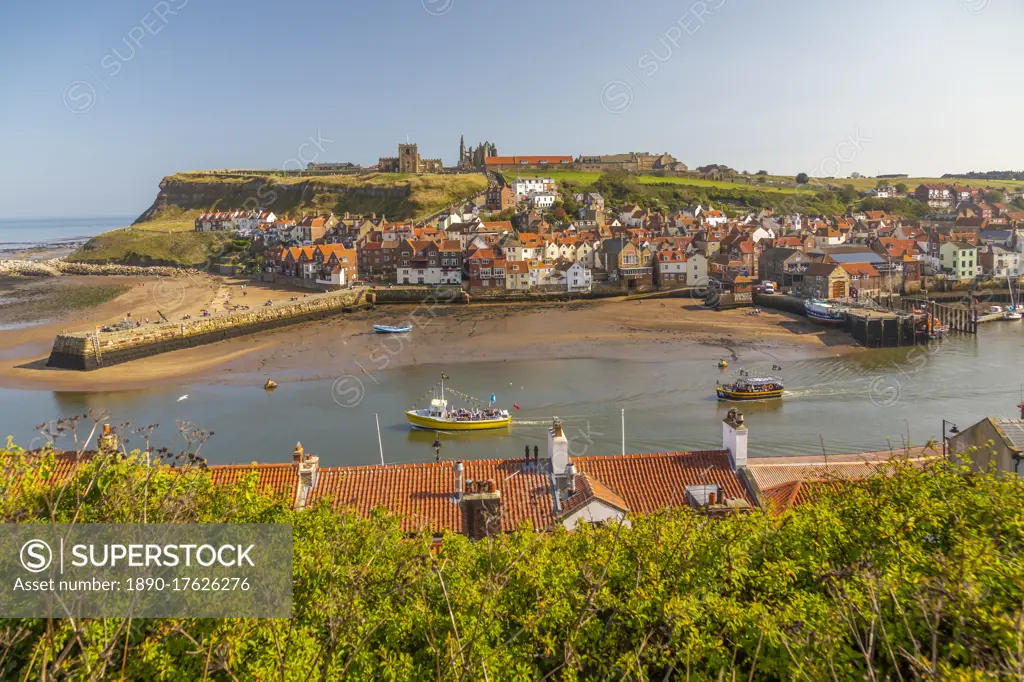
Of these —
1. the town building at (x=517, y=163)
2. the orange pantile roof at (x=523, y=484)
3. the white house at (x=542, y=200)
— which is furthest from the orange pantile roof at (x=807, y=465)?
the town building at (x=517, y=163)

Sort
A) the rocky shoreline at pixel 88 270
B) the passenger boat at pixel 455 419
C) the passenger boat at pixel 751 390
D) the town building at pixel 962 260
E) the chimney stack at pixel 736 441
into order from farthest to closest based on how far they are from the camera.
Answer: the rocky shoreline at pixel 88 270 → the town building at pixel 962 260 → the passenger boat at pixel 751 390 → the passenger boat at pixel 455 419 → the chimney stack at pixel 736 441

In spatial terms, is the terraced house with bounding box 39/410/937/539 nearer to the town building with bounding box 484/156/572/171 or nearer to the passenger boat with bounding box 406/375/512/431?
the passenger boat with bounding box 406/375/512/431

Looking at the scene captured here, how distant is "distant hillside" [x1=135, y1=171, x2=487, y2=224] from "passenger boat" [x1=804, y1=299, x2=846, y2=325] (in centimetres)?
6310

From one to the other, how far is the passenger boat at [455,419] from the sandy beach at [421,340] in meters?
10.3

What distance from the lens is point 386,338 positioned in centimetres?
4834

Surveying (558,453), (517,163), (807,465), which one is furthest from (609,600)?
(517,163)

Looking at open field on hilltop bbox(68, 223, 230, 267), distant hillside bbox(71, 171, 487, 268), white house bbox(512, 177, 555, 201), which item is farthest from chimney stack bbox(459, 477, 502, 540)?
white house bbox(512, 177, 555, 201)

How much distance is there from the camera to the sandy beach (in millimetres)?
38625

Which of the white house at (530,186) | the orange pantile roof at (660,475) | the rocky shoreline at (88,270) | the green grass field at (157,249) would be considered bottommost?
the orange pantile roof at (660,475)

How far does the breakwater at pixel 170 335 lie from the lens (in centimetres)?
4000

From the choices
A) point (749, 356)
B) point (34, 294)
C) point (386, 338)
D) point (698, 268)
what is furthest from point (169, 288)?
point (749, 356)

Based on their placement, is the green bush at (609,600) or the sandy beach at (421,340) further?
the sandy beach at (421,340)

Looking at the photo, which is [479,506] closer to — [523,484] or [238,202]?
[523,484]

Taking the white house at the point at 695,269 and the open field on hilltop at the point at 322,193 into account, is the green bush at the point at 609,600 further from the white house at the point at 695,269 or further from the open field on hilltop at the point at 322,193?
the open field on hilltop at the point at 322,193
